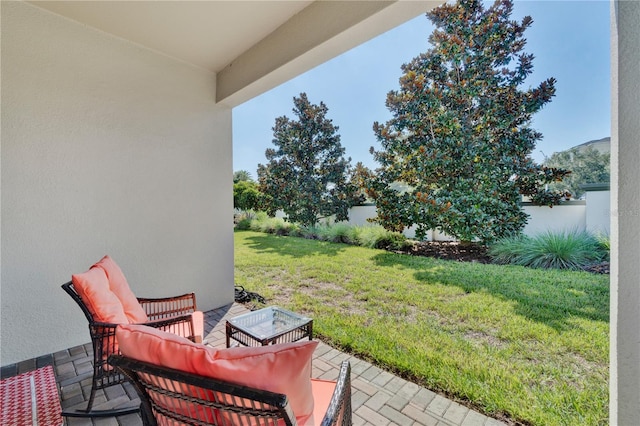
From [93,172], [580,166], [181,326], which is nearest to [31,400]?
[181,326]

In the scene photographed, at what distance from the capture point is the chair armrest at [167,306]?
243 centimetres

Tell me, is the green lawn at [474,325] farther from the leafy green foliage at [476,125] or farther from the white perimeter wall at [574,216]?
the white perimeter wall at [574,216]

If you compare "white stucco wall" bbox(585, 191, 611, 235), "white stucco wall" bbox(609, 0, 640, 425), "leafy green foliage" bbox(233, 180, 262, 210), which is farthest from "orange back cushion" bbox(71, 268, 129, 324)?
"leafy green foliage" bbox(233, 180, 262, 210)

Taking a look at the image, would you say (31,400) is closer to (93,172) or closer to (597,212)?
(93,172)

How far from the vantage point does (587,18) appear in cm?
559

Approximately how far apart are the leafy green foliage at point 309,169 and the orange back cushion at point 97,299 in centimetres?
900

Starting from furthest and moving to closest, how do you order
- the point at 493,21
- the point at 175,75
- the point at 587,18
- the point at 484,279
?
the point at 493,21, the point at 587,18, the point at 484,279, the point at 175,75

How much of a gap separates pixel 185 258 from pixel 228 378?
3.14m

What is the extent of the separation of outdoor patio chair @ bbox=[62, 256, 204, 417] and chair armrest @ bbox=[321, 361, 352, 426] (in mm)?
1260

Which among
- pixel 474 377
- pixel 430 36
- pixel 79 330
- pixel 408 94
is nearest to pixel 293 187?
pixel 408 94

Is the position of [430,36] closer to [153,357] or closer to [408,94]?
[408,94]

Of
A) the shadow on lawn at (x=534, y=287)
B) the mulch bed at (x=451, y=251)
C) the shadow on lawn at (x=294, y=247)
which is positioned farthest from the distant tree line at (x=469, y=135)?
the shadow on lawn at (x=294, y=247)

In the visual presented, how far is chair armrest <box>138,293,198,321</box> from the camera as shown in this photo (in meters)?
2.43

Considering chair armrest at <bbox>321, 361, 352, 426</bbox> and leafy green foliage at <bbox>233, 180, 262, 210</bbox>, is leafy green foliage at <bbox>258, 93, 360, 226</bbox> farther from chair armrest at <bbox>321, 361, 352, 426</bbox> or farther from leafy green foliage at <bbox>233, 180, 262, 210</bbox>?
chair armrest at <bbox>321, 361, 352, 426</bbox>
